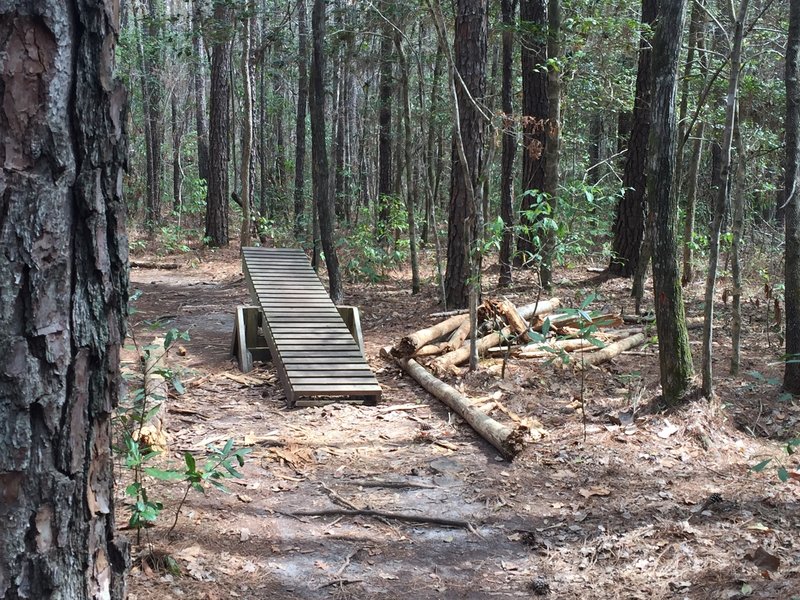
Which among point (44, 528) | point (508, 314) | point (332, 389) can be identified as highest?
point (44, 528)

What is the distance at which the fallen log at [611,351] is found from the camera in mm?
8633

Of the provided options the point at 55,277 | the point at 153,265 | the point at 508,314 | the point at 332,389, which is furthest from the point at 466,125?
the point at 55,277

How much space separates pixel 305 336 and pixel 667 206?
13.7ft

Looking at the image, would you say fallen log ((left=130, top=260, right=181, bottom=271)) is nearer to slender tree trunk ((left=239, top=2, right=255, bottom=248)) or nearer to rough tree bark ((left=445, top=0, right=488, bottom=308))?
slender tree trunk ((left=239, top=2, right=255, bottom=248))

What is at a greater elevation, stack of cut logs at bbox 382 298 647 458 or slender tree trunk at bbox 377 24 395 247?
slender tree trunk at bbox 377 24 395 247

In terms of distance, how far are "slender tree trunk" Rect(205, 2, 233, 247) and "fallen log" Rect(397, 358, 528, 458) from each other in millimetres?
12563

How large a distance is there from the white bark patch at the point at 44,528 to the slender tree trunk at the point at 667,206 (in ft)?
18.4

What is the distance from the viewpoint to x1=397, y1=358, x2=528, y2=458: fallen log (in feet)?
20.0

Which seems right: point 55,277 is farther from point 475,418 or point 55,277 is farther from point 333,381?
point 333,381

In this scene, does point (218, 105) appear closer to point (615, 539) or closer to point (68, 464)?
point (615, 539)

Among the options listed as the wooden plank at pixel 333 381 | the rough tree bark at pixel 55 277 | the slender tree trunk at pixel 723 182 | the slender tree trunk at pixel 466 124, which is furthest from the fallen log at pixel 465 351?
the rough tree bark at pixel 55 277

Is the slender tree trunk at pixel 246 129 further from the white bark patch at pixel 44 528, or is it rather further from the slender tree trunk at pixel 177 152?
the white bark patch at pixel 44 528

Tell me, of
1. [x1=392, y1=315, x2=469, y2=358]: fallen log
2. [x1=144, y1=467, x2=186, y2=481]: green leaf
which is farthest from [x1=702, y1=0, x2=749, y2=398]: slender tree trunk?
[x1=144, y1=467, x2=186, y2=481]: green leaf

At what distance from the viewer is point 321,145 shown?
476 inches
